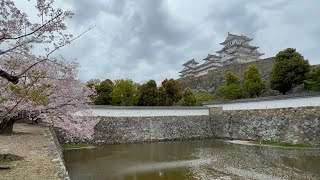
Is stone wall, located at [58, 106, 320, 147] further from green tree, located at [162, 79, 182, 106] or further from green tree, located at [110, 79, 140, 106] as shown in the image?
green tree, located at [110, 79, 140, 106]

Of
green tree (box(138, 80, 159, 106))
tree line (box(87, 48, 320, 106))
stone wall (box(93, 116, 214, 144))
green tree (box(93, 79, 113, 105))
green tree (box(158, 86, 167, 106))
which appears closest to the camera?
stone wall (box(93, 116, 214, 144))

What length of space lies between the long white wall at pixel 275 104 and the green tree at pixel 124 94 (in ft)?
26.4

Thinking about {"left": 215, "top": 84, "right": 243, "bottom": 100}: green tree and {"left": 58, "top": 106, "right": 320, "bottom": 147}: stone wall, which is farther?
{"left": 215, "top": 84, "right": 243, "bottom": 100}: green tree

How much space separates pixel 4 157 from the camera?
5566 mm

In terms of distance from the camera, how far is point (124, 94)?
23516 mm

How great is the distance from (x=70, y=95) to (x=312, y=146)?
10.1m

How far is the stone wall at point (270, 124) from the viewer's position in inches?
504

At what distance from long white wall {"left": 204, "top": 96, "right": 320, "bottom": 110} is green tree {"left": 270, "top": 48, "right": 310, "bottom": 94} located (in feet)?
18.2

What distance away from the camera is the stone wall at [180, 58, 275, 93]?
88.0ft

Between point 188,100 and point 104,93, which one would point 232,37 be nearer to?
point 188,100

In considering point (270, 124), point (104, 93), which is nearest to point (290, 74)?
point (270, 124)

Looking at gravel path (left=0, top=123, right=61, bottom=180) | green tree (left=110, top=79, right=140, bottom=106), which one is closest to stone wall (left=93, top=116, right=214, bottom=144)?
green tree (left=110, top=79, right=140, bottom=106)

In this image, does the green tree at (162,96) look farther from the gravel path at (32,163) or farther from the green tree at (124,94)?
the gravel path at (32,163)

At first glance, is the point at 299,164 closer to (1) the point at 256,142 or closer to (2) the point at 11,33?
(1) the point at 256,142
